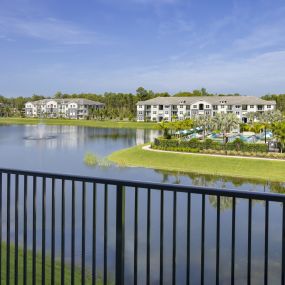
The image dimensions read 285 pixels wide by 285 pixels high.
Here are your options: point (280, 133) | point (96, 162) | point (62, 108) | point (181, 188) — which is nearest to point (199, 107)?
point (62, 108)

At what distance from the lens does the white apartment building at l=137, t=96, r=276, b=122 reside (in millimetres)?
77438

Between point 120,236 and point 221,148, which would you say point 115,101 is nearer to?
point 221,148

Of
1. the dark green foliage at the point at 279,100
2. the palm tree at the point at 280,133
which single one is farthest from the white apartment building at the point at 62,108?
the palm tree at the point at 280,133

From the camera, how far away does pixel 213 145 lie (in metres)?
29.0

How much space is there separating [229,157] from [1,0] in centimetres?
1593

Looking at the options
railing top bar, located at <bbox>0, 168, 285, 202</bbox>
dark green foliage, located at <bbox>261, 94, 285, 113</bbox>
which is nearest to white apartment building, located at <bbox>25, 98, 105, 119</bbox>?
dark green foliage, located at <bbox>261, 94, 285, 113</bbox>

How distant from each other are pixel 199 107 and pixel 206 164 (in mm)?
55947

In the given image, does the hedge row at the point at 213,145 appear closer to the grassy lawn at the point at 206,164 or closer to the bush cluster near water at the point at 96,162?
the grassy lawn at the point at 206,164

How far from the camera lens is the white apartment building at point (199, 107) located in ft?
254

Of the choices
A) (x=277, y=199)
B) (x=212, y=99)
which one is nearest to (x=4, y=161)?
(x=277, y=199)

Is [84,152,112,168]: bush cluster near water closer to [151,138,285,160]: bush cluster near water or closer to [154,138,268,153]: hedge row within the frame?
[151,138,285,160]: bush cluster near water

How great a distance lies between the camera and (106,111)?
87625mm

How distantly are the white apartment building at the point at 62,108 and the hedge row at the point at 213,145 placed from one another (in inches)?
2683

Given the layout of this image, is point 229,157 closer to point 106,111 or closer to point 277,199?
point 277,199
